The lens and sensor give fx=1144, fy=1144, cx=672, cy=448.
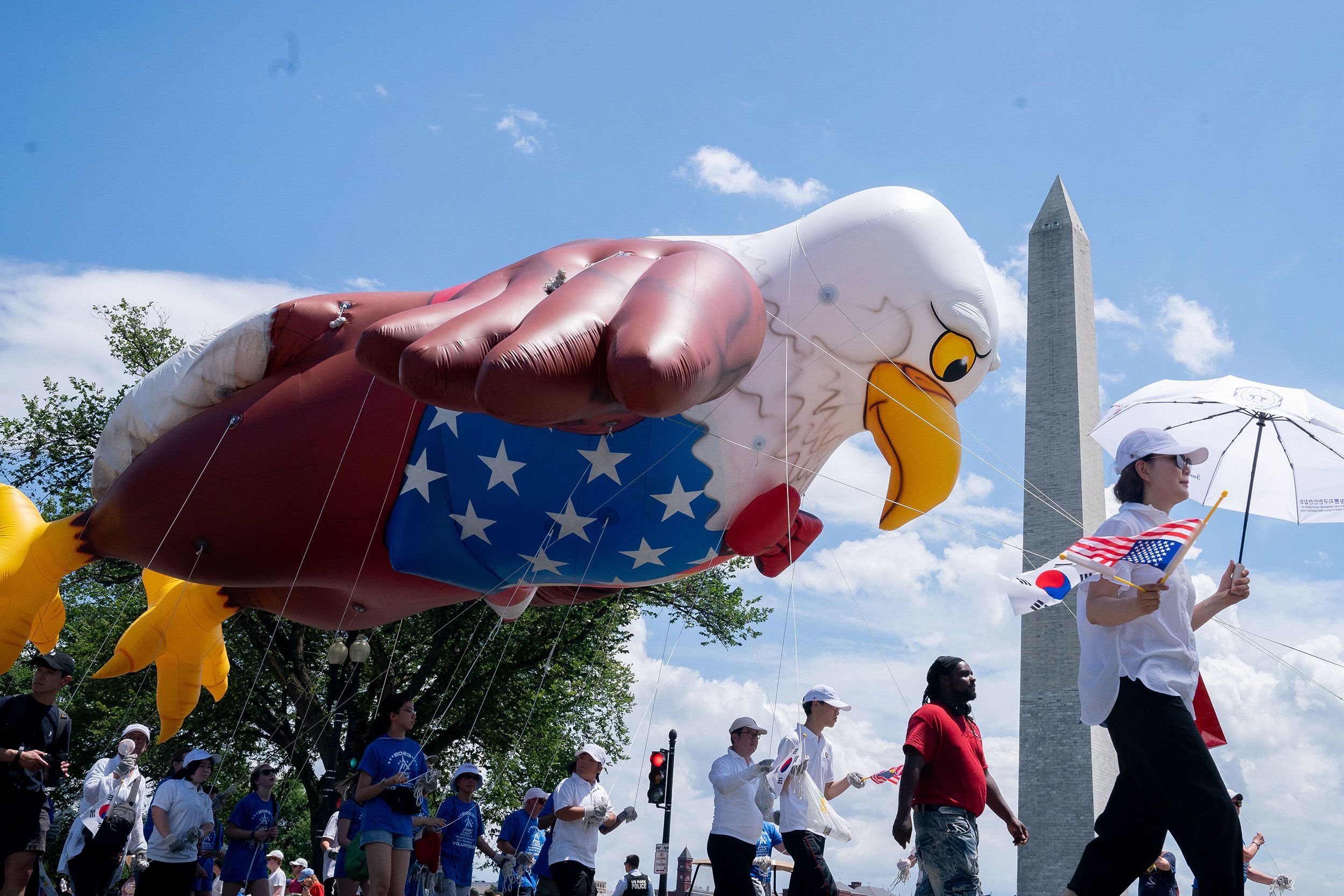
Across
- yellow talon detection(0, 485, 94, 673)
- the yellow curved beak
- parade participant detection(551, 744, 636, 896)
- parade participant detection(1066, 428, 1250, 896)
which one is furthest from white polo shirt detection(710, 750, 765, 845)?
yellow talon detection(0, 485, 94, 673)

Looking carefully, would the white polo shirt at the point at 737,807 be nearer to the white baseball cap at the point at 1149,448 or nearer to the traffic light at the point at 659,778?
the white baseball cap at the point at 1149,448

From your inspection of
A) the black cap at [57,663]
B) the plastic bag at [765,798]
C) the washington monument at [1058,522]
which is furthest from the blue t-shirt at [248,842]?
the washington monument at [1058,522]

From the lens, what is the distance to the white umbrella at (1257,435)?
15.9 feet

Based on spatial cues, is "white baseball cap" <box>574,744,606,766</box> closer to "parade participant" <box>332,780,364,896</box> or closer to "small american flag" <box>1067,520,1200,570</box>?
"parade participant" <box>332,780,364,896</box>

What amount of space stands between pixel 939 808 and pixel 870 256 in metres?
2.54

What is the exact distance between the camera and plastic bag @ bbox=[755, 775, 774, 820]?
5512mm

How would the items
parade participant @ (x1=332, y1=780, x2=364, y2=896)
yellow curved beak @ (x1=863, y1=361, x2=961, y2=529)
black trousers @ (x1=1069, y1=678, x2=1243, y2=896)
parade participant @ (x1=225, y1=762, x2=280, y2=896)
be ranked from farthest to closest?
1. parade participant @ (x1=225, y1=762, x2=280, y2=896)
2. parade participant @ (x1=332, y1=780, x2=364, y2=896)
3. yellow curved beak @ (x1=863, y1=361, x2=961, y2=529)
4. black trousers @ (x1=1069, y1=678, x2=1243, y2=896)

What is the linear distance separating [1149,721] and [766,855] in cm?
515

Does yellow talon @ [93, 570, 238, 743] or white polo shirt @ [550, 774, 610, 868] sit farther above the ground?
yellow talon @ [93, 570, 238, 743]

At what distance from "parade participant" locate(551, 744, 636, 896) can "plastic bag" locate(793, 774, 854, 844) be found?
52.2 inches

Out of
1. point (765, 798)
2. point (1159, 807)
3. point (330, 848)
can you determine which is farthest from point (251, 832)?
point (1159, 807)

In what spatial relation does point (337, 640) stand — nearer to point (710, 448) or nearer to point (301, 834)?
point (710, 448)

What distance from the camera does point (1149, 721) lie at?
3.31m

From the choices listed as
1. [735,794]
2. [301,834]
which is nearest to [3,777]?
[735,794]
